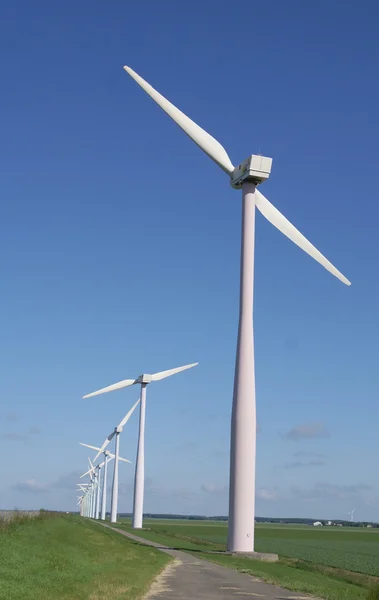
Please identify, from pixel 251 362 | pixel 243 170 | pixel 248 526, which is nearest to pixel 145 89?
pixel 243 170

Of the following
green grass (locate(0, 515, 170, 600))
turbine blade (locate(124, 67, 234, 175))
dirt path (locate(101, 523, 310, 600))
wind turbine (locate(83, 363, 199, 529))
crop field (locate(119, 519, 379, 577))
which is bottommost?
crop field (locate(119, 519, 379, 577))

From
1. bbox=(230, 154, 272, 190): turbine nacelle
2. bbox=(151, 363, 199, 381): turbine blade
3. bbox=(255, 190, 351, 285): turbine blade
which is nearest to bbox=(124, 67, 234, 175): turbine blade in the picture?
bbox=(230, 154, 272, 190): turbine nacelle

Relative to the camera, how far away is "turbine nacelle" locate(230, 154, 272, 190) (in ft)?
168

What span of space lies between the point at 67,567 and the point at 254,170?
100ft

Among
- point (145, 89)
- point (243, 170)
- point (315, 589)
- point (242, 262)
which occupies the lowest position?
point (315, 589)

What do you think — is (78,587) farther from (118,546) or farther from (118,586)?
(118,546)

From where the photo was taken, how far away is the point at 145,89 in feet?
168

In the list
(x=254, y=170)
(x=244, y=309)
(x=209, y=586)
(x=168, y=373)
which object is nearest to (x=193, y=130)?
(x=254, y=170)

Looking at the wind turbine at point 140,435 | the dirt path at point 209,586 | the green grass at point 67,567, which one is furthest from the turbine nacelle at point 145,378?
the dirt path at point 209,586

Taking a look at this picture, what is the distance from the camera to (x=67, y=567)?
98.9ft

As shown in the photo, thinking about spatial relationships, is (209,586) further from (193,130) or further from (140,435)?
(140,435)

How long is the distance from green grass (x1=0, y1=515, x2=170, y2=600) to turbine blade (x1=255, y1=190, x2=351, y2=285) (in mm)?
21758

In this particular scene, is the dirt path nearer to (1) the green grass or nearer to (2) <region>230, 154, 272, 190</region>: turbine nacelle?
(1) the green grass

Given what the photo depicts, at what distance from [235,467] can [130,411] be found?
2592 inches
